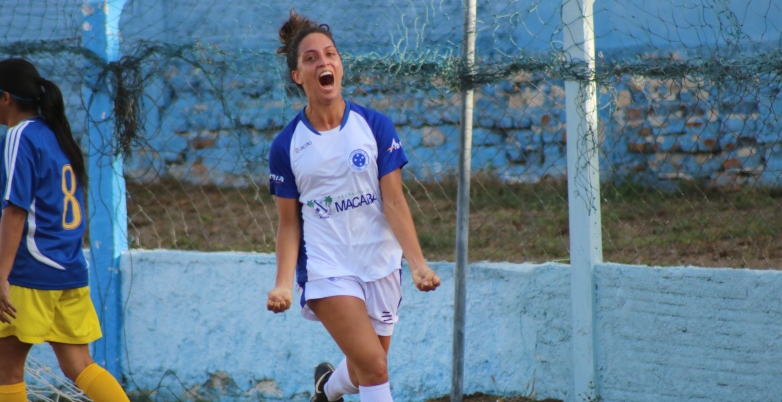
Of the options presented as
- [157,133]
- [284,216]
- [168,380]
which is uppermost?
[157,133]

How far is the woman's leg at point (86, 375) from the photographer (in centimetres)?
360

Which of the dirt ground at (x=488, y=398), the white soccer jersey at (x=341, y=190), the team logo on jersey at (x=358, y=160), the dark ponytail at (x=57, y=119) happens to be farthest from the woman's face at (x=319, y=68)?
the dirt ground at (x=488, y=398)

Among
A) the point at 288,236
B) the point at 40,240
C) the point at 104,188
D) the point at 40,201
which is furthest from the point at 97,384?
the point at 104,188

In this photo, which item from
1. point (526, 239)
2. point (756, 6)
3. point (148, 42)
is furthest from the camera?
point (526, 239)

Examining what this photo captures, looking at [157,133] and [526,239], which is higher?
[157,133]

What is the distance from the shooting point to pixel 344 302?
3195 mm

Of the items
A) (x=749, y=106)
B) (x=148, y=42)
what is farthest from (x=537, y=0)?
(x=148, y=42)

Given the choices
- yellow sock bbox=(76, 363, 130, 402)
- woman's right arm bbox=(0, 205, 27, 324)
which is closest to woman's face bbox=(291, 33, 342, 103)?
woman's right arm bbox=(0, 205, 27, 324)

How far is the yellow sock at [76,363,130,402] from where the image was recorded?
3.60 m

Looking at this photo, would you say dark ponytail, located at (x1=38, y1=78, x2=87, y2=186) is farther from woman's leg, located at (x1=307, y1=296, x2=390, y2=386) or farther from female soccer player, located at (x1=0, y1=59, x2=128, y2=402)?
woman's leg, located at (x1=307, y1=296, x2=390, y2=386)

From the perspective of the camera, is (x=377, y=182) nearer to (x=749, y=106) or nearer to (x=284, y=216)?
→ (x=284, y=216)

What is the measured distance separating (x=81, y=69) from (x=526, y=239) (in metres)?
3.16

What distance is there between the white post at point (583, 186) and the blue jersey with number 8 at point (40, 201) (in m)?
2.34

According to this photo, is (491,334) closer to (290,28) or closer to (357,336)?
(357,336)
